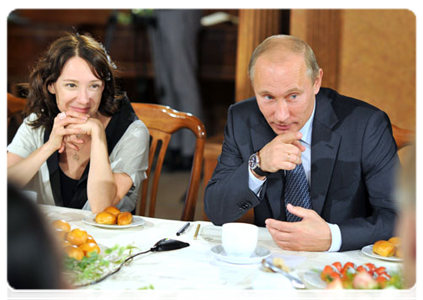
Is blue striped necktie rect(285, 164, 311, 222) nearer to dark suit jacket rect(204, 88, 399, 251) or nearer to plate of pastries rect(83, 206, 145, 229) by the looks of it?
dark suit jacket rect(204, 88, 399, 251)

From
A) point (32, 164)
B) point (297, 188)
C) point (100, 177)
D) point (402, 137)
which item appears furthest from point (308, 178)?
point (32, 164)

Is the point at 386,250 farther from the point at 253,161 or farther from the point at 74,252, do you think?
the point at 74,252

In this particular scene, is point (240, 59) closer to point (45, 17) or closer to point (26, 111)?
point (26, 111)

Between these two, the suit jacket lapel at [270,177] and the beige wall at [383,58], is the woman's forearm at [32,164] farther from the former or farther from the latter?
the beige wall at [383,58]

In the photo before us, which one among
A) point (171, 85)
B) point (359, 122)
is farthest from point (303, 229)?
point (171, 85)

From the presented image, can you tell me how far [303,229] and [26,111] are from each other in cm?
128

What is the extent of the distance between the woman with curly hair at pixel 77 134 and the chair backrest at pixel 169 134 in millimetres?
59

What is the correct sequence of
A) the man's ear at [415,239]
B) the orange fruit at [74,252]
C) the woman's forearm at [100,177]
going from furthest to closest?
the woman's forearm at [100,177] → the orange fruit at [74,252] → the man's ear at [415,239]

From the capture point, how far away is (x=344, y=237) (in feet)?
4.35

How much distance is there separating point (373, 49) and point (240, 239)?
199 cm

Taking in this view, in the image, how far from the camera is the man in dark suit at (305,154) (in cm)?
161

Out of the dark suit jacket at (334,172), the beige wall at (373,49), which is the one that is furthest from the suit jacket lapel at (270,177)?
the beige wall at (373,49)

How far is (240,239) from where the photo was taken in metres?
1.21

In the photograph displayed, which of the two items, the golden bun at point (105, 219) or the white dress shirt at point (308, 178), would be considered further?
the golden bun at point (105, 219)
